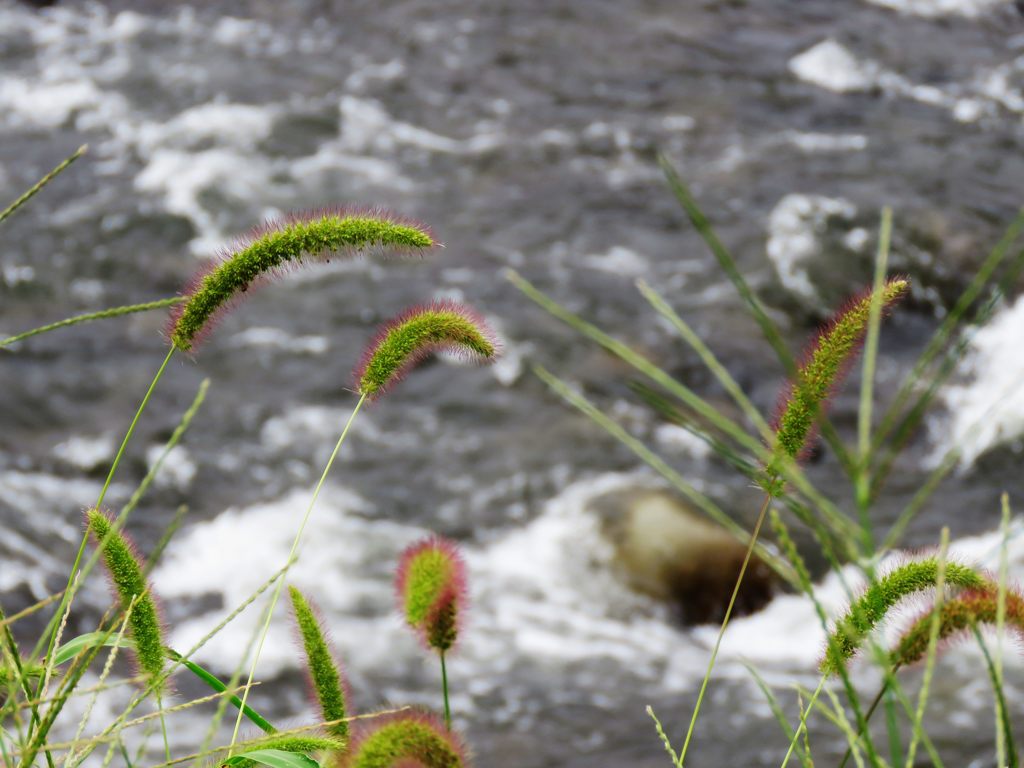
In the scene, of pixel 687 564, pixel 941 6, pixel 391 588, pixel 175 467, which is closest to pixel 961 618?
pixel 687 564

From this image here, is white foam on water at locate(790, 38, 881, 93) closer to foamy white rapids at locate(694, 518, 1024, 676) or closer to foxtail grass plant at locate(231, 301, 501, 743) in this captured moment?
foamy white rapids at locate(694, 518, 1024, 676)

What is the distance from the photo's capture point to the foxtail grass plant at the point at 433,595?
113 centimetres

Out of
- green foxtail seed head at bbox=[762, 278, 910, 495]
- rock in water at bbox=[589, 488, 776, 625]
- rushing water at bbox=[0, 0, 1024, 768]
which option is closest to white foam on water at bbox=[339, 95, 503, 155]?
rushing water at bbox=[0, 0, 1024, 768]

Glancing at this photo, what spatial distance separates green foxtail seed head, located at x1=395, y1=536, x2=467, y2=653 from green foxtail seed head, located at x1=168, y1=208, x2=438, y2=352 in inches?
13.9

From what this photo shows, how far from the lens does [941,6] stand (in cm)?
866

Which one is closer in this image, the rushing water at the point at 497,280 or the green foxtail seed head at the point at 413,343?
the green foxtail seed head at the point at 413,343

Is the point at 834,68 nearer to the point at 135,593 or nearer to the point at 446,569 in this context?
the point at 446,569

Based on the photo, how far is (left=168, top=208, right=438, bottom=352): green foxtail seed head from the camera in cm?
131

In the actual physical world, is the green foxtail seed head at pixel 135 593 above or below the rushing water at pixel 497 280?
above

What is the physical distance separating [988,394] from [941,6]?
417 centimetres

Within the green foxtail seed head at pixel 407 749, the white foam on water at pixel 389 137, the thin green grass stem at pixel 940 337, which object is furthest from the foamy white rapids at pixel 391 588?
the thin green grass stem at pixel 940 337

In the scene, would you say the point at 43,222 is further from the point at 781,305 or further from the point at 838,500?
the point at 838,500

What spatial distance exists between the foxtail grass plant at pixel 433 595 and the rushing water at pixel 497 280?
307 centimetres

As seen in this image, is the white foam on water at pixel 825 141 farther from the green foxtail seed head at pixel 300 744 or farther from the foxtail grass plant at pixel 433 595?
the green foxtail seed head at pixel 300 744
